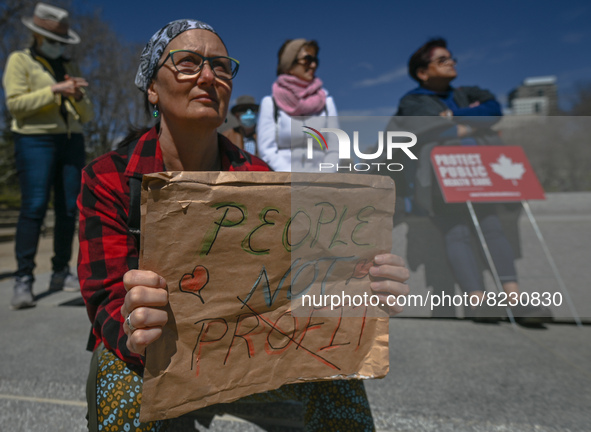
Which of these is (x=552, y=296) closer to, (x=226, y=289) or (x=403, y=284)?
(x=403, y=284)

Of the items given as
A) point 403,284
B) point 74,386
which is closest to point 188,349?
point 403,284

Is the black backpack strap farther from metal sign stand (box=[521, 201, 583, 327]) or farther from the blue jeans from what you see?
metal sign stand (box=[521, 201, 583, 327])

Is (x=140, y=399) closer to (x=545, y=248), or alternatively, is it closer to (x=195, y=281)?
(x=195, y=281)

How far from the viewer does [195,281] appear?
0.89 meters

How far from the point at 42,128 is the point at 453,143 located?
8.47ft

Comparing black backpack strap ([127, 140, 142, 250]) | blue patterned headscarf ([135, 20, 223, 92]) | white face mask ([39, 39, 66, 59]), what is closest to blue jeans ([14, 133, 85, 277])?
white face mask ([39, 39, 66, 59])

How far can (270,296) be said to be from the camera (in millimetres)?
933

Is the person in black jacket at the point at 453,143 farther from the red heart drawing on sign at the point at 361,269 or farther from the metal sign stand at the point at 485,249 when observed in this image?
the red heart drawing on sign at the point at 361,269

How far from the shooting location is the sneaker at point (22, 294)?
8.21 ft

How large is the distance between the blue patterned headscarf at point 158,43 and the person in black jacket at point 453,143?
4.47 ft

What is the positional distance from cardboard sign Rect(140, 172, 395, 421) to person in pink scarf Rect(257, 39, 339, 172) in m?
1.58

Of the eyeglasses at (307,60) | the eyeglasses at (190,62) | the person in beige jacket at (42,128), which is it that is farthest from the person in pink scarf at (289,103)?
the eyeglasses at (190,62)

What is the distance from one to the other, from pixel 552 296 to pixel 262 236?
2356mm

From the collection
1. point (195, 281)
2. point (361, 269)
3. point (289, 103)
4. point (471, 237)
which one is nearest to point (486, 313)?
point (471, 237)
